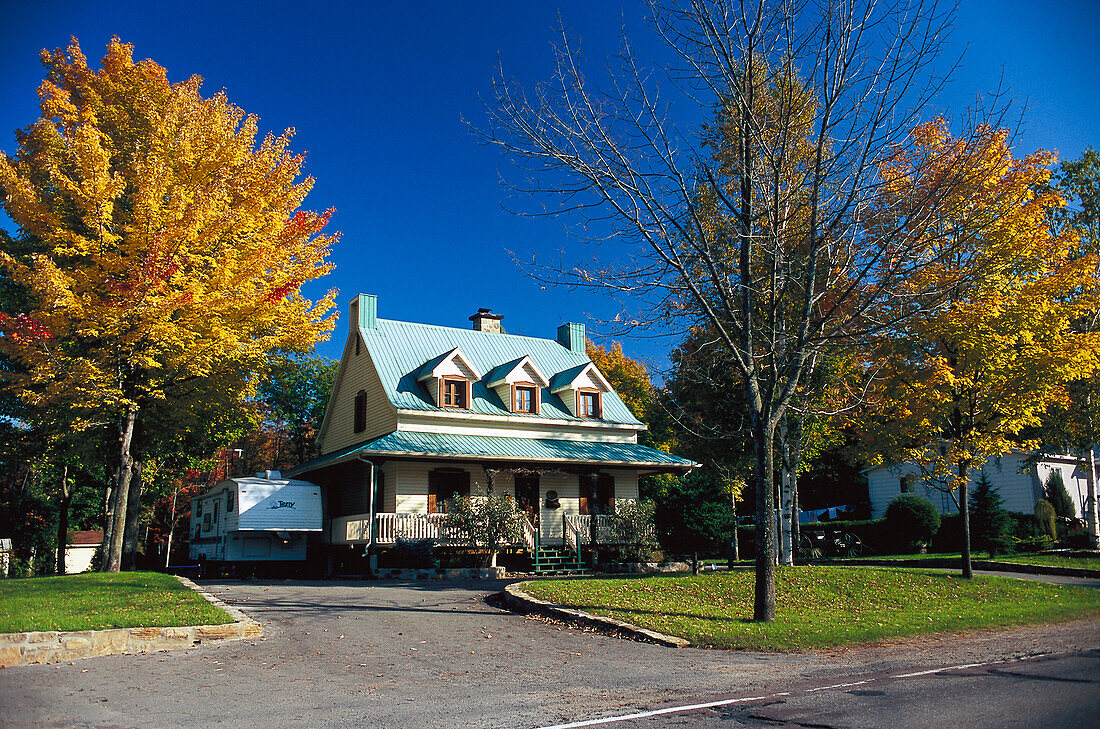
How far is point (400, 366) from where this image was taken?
1083 inches

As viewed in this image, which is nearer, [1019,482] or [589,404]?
[589,404]

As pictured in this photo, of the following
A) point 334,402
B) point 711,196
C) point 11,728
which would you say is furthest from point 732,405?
point 11,728

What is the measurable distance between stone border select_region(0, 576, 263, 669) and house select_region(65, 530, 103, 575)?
41356 mm

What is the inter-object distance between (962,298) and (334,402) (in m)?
23.3

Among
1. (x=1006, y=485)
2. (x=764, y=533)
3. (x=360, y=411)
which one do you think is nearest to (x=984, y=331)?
(x=764, y=533)

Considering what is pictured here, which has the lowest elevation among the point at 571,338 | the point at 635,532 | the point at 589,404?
the point at 635,532

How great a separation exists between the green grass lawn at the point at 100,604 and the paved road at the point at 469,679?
0.95 m

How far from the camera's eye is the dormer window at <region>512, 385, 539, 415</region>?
2795 cm

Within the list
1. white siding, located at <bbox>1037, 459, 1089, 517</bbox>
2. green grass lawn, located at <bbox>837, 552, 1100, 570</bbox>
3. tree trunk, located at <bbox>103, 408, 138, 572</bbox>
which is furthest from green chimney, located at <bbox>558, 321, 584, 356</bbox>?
white siding, located at <bbox>1037, 459, 1089, 517</bbox>

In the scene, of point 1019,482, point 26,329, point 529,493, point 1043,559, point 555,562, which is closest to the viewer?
point 26,329

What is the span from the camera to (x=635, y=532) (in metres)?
25.9

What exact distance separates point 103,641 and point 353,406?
1991 centimetres

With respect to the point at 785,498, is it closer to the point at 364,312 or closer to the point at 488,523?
the point at 488,523

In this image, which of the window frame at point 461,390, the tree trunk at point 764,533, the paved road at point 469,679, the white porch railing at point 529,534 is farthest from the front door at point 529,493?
Result: the tree trunk at point 764,533
